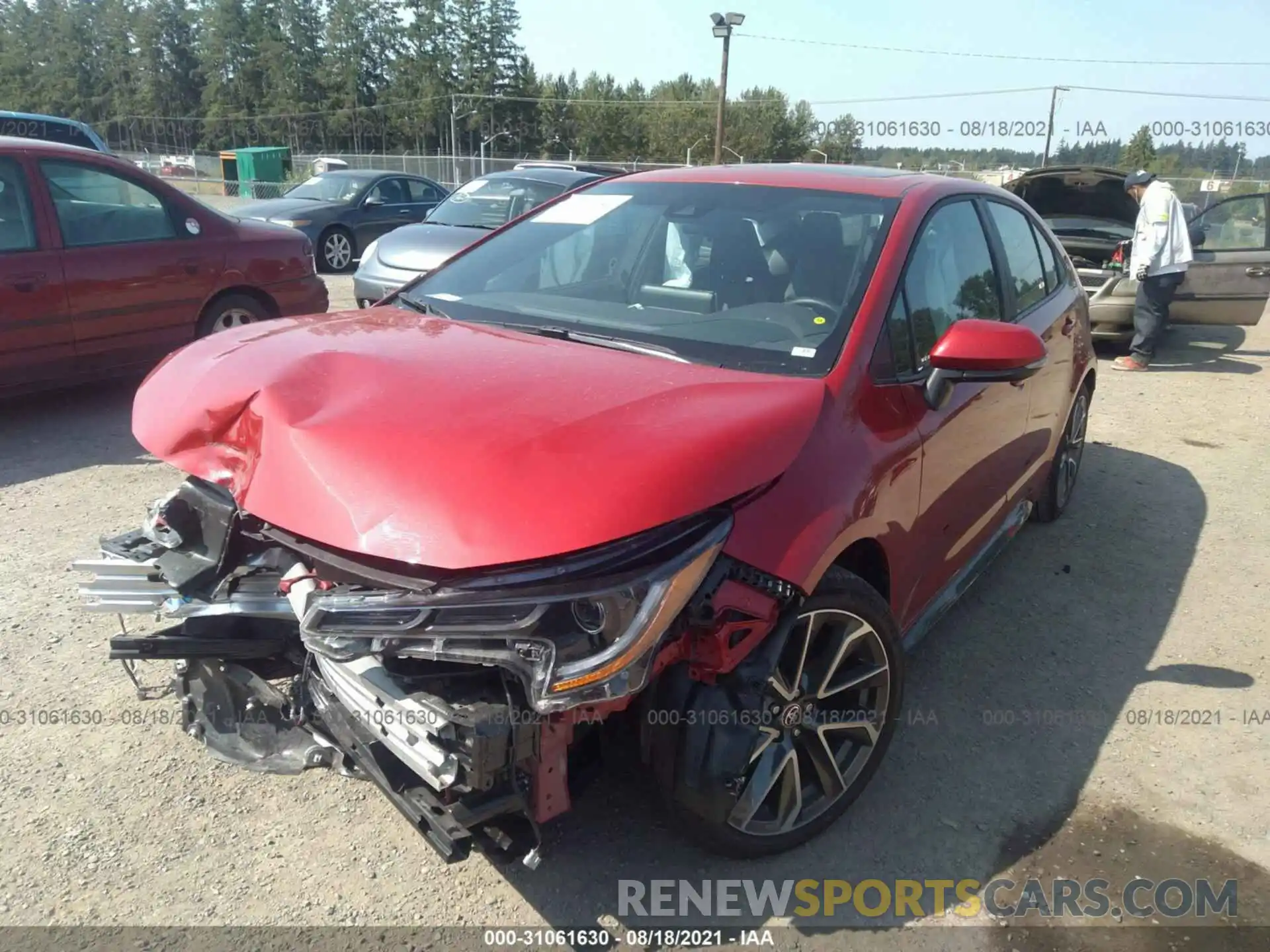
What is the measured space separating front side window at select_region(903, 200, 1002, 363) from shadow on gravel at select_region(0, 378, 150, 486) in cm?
401

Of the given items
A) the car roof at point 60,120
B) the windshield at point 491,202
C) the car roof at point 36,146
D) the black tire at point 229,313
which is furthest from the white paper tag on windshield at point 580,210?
the car roof at point 60,120

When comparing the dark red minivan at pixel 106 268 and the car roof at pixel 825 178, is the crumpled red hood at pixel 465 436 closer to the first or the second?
the car roof at pixel 825 178

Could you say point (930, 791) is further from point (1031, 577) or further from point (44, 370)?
point (44, 370)

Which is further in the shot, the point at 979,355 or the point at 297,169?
the point at 297,169

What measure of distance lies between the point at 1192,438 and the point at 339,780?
663 centimetres

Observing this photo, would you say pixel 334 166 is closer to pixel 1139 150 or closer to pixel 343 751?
pixel 343 751

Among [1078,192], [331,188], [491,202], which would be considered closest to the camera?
[491,202]

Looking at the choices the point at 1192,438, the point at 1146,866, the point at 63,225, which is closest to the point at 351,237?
the point at 63,225

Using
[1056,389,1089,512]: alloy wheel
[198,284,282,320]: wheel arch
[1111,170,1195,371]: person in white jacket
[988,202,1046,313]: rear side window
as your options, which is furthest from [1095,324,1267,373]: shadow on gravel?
[198,284,282,320]: wheel arch

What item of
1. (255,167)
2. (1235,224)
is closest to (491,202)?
(1235,224)

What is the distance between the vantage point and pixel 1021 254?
4156mm

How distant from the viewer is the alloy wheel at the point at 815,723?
93.4 inches

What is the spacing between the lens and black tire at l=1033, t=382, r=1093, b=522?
4910mm

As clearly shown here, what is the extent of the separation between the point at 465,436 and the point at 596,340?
86 cm
